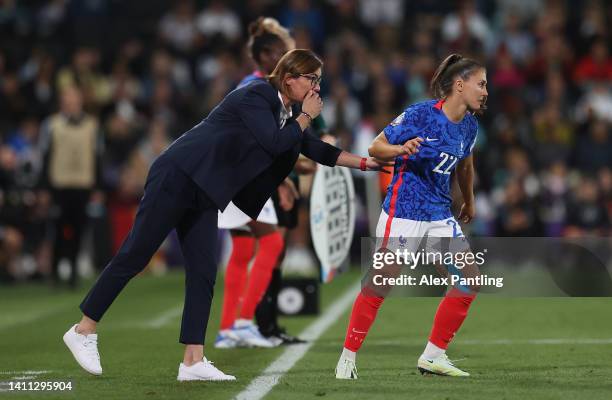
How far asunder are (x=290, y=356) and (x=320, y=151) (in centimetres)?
174

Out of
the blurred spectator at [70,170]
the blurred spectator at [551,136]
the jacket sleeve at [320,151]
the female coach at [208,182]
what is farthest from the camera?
the blurred spectator at [551,136]

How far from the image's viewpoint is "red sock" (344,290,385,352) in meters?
7.39

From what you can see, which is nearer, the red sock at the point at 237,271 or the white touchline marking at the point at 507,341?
the white touchline marking at the point at 507,341

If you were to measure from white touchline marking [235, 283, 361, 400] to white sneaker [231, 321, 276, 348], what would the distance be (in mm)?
203

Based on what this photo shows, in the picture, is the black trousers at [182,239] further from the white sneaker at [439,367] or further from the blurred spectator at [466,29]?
the blurred spectator at [466,29]

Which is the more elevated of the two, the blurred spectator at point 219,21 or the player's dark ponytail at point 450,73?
the blurred spectator at point 219,21

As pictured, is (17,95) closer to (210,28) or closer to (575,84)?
(210,28)

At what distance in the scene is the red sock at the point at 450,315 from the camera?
Result: 7496 mm

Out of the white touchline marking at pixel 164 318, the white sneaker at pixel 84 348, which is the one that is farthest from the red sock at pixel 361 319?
the white touchline marking at pixel 164 318

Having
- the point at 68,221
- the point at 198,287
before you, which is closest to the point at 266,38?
the point at 198,287

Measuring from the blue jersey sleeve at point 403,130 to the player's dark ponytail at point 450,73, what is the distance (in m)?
0.26

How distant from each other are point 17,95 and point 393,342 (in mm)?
10853

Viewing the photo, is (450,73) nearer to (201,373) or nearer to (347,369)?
(347,369)

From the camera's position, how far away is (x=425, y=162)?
7379mm
